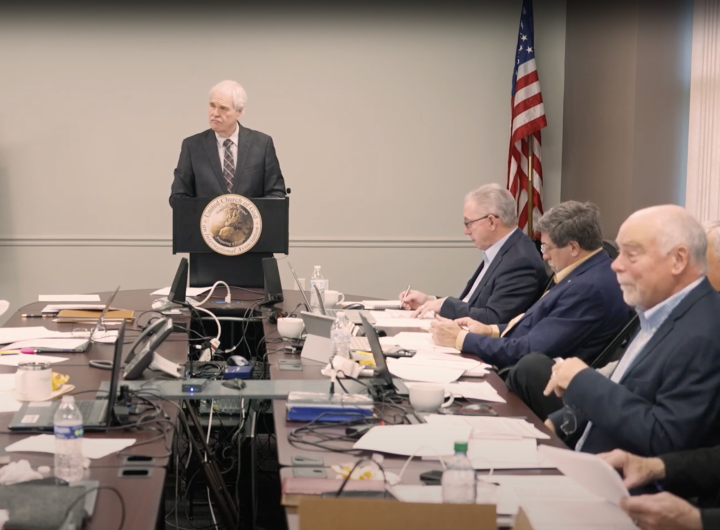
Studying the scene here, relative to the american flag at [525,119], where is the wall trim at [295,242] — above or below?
below

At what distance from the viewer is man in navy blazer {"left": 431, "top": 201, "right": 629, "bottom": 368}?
122 inches

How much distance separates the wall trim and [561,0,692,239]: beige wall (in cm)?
135

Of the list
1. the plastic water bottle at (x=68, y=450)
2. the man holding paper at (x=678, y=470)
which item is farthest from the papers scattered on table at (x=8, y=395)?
the man holding paper at (x=678, y=470)

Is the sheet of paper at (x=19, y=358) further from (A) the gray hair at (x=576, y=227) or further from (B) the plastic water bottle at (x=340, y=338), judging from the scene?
(A) the gray hair at (x=576, y=227)

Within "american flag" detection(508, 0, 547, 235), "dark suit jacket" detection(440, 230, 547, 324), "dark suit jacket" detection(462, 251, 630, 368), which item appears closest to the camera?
"dark suit jacket" detection(462, 251, 630, 368)

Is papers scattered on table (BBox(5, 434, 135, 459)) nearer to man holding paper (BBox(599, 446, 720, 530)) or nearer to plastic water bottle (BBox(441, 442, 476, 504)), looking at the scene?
plastic water bottle (BBox(441, 442, 476, 504))

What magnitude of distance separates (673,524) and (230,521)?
1714 millimetres

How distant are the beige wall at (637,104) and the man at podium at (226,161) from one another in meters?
2.43

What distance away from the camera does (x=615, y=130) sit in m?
6.06

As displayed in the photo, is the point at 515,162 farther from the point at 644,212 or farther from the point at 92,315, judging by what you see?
the point at 644,212

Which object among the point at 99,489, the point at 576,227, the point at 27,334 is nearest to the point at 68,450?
the point at 99,489

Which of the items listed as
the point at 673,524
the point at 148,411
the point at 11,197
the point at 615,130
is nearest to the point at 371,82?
the point at 615,130

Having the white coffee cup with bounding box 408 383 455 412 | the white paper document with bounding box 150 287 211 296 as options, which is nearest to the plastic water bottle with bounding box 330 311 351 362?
the white coffee cup with bounding box 408 383 455 412

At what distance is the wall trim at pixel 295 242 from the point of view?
6.91 m
